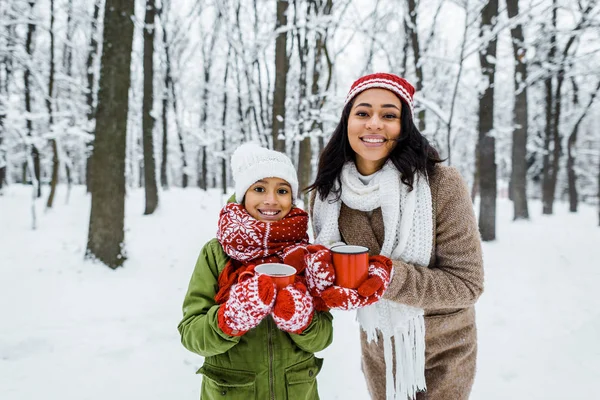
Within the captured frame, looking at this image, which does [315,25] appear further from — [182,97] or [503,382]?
[182,97]

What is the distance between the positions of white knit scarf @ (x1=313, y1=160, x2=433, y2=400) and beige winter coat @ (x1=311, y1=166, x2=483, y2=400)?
68 mm

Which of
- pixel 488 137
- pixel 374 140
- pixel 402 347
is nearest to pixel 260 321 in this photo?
pixel 402 347

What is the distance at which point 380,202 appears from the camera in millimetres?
1813

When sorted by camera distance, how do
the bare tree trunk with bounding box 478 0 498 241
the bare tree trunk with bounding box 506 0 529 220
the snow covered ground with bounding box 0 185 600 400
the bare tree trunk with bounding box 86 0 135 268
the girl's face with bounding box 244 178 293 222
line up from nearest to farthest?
the girl's face with bounding box 244 178 293 222
the snow covered ground with bounding box 0 185 600 400
the bare tree trunk with bounding box 86 0 135 268
the bare tree trunk with bounding box 478 0 498 241
the bare tree trunk with bounding box 506 0 529 220

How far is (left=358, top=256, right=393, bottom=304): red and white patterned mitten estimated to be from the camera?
1402 millimetres

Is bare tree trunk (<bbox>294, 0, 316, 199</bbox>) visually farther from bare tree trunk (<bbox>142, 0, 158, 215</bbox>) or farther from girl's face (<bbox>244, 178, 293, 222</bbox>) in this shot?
girl's face (<bbox>244, 178, 293, 222</bbox>)

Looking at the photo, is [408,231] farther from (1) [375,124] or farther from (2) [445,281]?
(1) [375,124]

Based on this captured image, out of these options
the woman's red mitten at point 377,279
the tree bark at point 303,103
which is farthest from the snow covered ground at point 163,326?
the tree bark at point 303,103

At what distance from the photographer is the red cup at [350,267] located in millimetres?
1407

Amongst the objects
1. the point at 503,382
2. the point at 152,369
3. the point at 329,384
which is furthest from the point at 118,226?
the point at 503,382

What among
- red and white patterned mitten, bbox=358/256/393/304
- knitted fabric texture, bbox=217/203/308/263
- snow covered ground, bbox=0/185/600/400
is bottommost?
snow covered ground, bbox=0/185/600/400

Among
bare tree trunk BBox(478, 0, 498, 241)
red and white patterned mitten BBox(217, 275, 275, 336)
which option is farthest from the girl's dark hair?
bare tree trunk BBox(478, 0, 498, 241)

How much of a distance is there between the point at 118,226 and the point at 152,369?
3.24 m

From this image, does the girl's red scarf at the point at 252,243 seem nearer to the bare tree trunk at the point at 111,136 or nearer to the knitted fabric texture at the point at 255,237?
the knitted fabric texture at the point at 255,237
